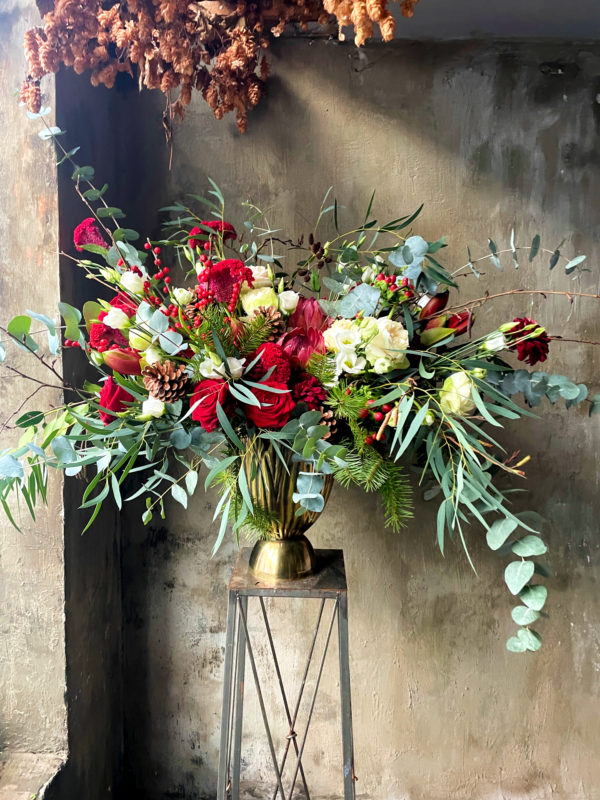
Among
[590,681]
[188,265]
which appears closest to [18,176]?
[188,265]

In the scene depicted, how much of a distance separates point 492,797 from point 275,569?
1009 millimetres

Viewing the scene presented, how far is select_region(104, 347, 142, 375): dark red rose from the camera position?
0.93 metres

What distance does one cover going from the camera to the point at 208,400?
87 cm

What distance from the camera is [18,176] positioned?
1211mm

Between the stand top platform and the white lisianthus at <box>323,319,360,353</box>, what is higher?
the white lisianthus at <box>323,319,360,353</box>

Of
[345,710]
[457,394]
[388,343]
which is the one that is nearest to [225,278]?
[388,343]

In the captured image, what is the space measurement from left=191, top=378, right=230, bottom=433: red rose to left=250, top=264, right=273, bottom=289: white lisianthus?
0.21 m

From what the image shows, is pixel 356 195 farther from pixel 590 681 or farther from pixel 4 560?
pixel 590 681

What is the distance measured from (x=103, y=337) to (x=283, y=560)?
0.52 meters

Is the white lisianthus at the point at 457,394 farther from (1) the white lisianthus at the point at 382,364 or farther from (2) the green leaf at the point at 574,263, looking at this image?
(2) the green leaf at the point at 574,263

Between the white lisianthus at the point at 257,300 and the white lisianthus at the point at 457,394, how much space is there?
322mm

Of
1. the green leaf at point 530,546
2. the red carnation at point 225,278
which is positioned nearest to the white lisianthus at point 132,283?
the red carnation at point 225,278

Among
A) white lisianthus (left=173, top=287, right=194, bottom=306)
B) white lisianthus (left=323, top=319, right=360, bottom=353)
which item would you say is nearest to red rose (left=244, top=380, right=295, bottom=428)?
white lisianthus (left=323, top=319, right=360, bottom=353)

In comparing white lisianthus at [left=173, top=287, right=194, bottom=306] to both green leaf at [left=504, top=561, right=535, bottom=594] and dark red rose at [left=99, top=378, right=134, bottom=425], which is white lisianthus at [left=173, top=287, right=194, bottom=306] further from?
green leaf at [left=504, top=561, right=535, bottom=594]
